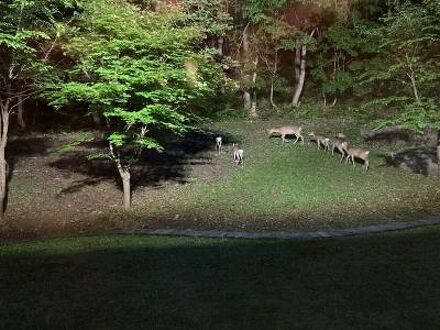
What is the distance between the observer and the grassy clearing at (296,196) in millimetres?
12289

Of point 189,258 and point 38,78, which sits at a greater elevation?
point 38,78

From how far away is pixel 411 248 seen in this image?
30.1 ft

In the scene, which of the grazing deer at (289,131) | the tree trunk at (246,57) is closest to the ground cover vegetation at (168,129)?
the grazing deer at (289,131)

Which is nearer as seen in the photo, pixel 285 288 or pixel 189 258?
pixel 285 288

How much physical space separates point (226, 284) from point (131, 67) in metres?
6.04

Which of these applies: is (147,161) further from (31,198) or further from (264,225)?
(264,225)

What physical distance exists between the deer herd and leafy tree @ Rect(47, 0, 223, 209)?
456 cm

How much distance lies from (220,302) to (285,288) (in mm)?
1116

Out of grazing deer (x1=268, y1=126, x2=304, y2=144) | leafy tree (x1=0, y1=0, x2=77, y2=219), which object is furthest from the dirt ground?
grazing deer (x1=268, y1=126, x2=304, y2=144)

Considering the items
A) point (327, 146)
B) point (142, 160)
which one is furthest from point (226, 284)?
point (327, 146)

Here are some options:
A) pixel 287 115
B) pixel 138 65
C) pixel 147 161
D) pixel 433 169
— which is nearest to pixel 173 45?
pixel 138 65

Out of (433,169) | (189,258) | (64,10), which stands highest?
(64,10)

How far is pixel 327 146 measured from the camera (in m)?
18.0

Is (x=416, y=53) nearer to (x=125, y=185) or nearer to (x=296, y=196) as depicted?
(x=296, y=196)
